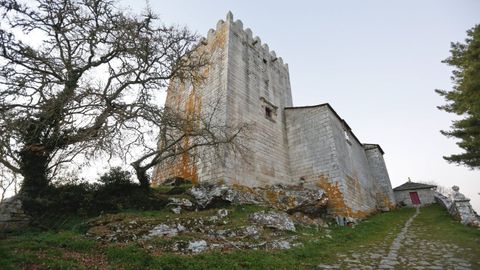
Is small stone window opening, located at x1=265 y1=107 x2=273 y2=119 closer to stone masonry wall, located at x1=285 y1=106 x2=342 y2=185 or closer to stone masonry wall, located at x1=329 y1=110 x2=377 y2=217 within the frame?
stone masonry wall, located at x1=285 y1=106 x2=342 y2=185

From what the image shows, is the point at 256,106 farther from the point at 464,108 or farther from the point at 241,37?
the point at 464,108

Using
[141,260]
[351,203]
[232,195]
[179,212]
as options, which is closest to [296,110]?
[351,203]

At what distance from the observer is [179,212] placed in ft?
28.9

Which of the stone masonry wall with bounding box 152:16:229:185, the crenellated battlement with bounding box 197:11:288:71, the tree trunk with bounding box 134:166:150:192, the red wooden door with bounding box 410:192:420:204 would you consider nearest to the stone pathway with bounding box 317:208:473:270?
the stone masonry wall with bounding box 152:16:229:185

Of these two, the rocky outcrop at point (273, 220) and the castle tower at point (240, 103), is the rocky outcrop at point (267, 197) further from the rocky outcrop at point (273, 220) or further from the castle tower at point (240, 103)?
the rocky outcrop at point (273, 220)

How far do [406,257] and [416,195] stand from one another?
27434 millimetres

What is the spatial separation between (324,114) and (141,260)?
12442 mm

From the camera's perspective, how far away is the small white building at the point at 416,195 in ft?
91.7

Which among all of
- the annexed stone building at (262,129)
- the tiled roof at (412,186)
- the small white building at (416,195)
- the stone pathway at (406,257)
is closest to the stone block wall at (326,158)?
the annexed stone building at (262,129)

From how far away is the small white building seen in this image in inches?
1100

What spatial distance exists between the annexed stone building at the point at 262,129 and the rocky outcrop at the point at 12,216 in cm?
521

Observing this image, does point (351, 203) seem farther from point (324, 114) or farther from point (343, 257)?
point (343, 257)

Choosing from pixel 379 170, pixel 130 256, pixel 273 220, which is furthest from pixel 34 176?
pixel 379 170

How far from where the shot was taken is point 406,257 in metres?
6.35
